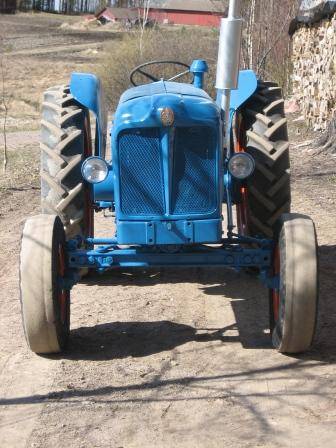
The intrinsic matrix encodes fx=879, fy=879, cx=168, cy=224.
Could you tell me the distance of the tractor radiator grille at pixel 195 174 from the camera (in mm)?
5871

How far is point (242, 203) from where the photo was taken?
7.32 meters

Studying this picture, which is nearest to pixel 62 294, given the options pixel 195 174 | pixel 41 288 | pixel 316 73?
pixel 41 288

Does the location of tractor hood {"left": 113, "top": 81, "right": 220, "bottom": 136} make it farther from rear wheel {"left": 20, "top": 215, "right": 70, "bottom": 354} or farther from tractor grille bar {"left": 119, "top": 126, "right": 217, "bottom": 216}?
rear wheel {"left": 20, "top": 215, "right": 70, "bottom": 354}

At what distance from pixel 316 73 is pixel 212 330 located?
1184 cm

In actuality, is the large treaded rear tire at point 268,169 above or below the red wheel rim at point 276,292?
above

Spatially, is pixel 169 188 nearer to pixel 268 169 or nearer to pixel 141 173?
pixel 141 173

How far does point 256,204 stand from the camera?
7.00 meters

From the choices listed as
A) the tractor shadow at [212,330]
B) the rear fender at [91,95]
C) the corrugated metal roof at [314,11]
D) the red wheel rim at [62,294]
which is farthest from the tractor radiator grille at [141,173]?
the corrugated metal roof at [314,11]

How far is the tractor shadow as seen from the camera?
595 centimetres

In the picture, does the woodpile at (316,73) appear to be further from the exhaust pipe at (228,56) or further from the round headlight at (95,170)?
the round headlight at (95,170)

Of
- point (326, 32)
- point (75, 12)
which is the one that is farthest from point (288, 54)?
point (75, 12)

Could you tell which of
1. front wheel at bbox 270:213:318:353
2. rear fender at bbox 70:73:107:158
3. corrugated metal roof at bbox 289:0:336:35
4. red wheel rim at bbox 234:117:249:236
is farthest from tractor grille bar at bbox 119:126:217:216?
corrugated metal roof at bbox 289:0:336:35

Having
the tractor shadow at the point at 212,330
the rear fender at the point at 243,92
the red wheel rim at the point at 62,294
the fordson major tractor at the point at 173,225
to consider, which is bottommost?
the tractor shadow at the point at 212,330

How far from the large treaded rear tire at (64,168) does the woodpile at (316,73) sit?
7.72 metres
